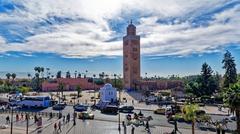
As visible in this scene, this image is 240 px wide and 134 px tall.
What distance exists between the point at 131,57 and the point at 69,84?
103ft

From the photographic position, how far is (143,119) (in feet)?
140

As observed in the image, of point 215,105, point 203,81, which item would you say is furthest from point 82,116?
point 203,81

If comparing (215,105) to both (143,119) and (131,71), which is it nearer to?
(143,119)

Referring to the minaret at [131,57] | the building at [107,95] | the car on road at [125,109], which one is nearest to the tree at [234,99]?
the car on road at [125,109]

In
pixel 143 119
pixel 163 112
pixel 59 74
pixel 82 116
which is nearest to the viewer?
pixel 143 119

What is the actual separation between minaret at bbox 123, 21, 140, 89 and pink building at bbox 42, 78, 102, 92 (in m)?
23.7

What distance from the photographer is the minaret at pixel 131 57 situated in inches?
4422

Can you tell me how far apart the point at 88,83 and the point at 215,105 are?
80.3 meters

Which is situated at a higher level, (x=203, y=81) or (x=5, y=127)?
(x=203, y=81)

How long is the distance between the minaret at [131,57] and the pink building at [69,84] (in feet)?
77.8

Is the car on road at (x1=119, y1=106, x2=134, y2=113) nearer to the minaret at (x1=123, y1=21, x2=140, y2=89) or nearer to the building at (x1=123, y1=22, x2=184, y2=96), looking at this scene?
the building at (x1=123, y1=22, x2=184, y2=96)

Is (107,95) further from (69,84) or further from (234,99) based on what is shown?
Result: (69,84)

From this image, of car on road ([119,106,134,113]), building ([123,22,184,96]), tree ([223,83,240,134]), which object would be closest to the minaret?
building ([123,22,184,96])

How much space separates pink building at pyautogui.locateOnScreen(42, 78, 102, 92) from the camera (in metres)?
123
